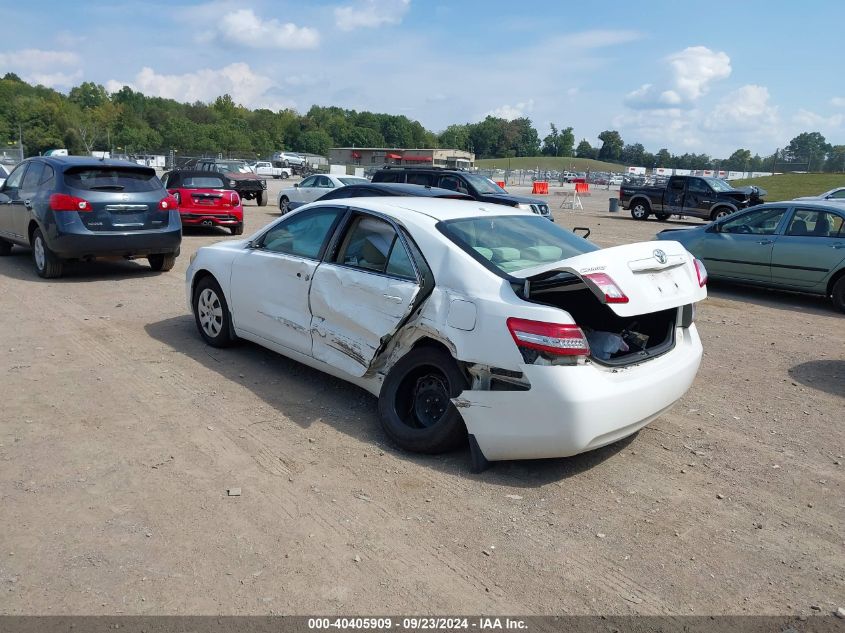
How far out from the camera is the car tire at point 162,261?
10.6 metres

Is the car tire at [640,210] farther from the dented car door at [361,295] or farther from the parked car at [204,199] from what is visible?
the dented car door at [361,295]

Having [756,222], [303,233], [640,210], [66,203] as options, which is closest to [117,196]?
[66,203]

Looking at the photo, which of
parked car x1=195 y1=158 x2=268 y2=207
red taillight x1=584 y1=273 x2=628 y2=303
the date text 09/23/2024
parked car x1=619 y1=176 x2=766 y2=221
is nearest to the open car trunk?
red taillight x1=584 y1=273 x2=628 y2=303

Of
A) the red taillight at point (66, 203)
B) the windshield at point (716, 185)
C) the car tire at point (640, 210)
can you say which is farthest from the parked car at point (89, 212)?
the car tire at point (640, 210)

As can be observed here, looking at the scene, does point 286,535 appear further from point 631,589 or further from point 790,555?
point 790,555

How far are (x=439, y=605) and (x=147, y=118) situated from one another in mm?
150903

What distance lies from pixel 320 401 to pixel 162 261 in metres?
6.52

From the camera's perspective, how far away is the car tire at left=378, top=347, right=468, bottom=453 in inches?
165

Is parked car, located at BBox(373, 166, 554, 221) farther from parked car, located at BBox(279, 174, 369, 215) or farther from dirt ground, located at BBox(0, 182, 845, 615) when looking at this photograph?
dirt ground, located at BBox(0, 182, 845, 615)

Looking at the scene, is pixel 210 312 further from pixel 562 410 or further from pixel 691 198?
pixel 691 198

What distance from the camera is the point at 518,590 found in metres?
3.07

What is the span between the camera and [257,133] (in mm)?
139375

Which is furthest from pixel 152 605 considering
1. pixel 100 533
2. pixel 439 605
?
pixel 439 605

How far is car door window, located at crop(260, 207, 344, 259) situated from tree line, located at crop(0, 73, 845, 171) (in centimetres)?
5986
